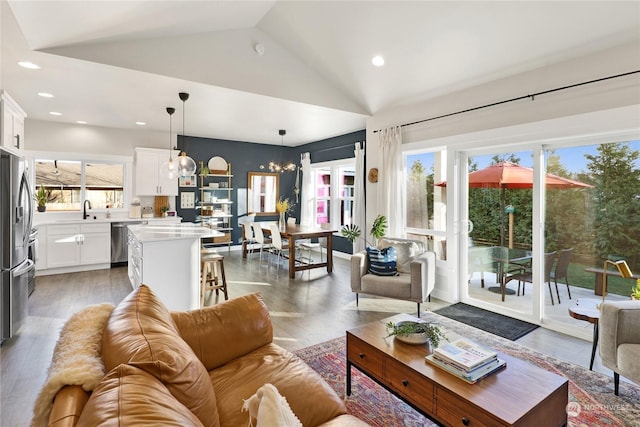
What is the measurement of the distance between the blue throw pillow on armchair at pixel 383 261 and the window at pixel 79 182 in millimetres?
5373

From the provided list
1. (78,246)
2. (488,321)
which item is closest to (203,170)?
(78,246)

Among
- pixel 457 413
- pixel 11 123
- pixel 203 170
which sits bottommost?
pixel 457 413

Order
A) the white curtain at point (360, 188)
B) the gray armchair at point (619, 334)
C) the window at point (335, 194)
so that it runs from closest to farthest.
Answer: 1. the gray armchair at point (619, 334)
2. the white curtain at point (360, 188)
3. the window at point (335, 194)

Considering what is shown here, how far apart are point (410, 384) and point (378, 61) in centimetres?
364

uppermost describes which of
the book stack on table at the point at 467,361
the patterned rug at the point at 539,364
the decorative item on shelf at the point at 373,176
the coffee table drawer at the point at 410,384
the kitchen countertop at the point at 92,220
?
the decorative item on shelf at the point at 373,176

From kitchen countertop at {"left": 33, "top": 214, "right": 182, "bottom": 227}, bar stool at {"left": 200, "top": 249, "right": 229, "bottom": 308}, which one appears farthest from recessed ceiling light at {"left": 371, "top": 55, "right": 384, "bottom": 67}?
kitchen countertop at {"left": 33, "top": 214, "right": 182, "bottom": 227}

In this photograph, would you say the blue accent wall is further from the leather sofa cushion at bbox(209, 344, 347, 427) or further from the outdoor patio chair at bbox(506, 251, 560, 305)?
the leather sofa cushion at bbox(209, 344, 347, 427)

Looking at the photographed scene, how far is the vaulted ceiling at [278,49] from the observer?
2.77 meters

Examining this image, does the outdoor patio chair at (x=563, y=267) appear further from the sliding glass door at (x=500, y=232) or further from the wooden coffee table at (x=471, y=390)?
the wooden coffee table at (x=471, y=390)

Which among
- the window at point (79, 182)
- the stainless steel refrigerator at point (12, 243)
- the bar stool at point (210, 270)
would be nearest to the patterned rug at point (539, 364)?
the bar stool at point (210, 270)

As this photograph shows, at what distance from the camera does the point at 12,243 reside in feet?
9.91

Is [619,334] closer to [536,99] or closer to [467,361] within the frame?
[467,361]

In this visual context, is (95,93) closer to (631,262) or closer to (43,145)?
(43,145)

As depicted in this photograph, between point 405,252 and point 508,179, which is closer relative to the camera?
point 508,179
